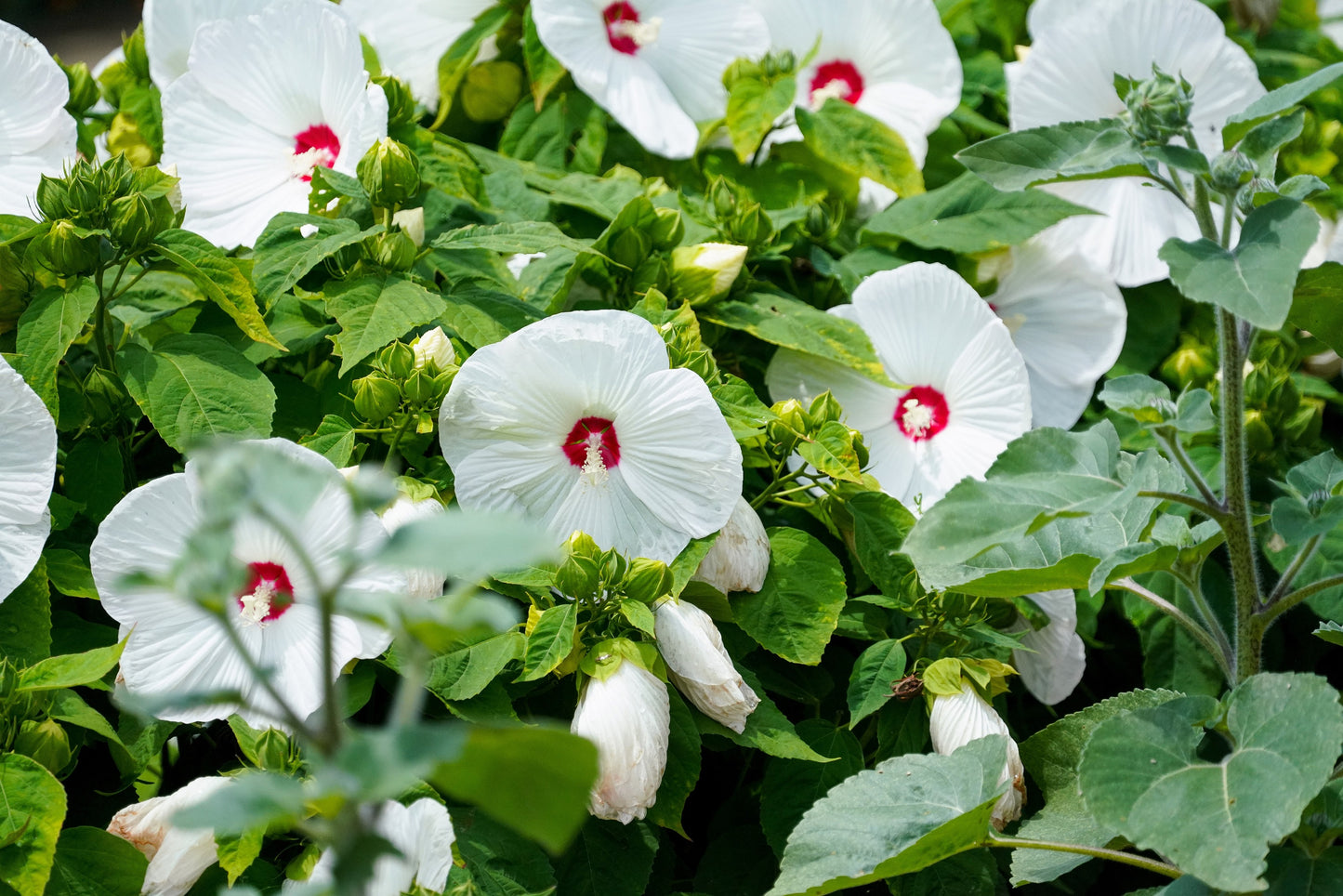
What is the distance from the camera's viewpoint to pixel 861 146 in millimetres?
1283

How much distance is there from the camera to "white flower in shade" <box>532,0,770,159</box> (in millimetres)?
1240

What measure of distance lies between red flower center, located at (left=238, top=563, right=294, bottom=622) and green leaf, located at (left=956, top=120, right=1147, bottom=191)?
49cm

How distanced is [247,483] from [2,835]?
1.78 ft

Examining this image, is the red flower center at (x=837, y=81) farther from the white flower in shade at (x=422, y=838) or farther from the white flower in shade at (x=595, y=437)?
the white flower in shade at (x=422, y=838)

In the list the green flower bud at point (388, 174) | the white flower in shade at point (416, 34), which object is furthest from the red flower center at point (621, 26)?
the green flower bud at point (388, 174)

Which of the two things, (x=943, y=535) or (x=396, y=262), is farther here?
(x=396, y=262)

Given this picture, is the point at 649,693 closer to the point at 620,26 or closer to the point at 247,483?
the point at 247,483

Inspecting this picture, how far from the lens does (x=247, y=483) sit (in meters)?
0.29

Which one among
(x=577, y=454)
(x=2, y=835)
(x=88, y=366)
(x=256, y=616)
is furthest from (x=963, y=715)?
(x=88, y=366)

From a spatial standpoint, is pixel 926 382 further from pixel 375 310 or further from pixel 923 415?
pixel 375 310

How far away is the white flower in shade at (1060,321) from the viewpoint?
125 cm

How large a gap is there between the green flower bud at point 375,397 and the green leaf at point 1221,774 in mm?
482

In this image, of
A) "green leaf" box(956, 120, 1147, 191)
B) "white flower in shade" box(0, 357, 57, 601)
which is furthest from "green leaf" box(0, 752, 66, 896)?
"green leaf" box(956, 120, 1147, 191)

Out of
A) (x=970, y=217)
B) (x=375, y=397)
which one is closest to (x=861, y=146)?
(x=970, y=217)
